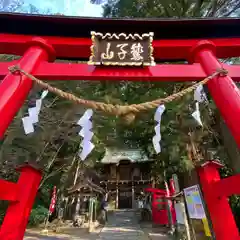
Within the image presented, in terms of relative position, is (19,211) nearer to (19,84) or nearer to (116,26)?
(19,84)

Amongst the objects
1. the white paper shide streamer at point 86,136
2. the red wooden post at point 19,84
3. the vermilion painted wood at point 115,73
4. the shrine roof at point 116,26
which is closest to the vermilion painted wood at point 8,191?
the red wooden post at point 19,84

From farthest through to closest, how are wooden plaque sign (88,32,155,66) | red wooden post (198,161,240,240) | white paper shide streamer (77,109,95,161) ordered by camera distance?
1. white paper shide streamer (77,109,95,161)
2. wooden plaque sign (88,32,155,66)
3. red wooden post (198,161,240,240)

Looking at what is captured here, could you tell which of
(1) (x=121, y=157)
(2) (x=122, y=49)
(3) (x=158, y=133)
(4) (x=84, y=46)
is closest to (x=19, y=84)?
(4) (x=84, y=46)

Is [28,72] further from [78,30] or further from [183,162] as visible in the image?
[183,162]

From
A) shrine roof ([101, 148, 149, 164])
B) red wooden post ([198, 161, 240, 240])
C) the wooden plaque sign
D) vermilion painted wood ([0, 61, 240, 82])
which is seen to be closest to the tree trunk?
red wooden post ([198, 161, 240, 240])

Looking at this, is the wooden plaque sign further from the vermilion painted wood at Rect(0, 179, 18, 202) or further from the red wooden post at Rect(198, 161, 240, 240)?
the vermilion painted wood at Rect(0, 179, 18, 202)

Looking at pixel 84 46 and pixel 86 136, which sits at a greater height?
pixel 84 46

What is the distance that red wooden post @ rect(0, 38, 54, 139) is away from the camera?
9.50ft

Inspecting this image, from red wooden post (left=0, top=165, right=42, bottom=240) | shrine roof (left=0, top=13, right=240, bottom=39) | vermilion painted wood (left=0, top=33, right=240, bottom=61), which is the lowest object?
red wooden post (left=0, top=165, right=42, bottom=240)

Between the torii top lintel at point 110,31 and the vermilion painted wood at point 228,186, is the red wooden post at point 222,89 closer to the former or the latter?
the torii top lintel at point 110,31

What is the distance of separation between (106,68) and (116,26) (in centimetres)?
82

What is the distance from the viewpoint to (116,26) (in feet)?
13.0

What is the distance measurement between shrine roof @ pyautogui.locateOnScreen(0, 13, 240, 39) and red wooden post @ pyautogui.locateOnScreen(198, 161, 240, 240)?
2040mm

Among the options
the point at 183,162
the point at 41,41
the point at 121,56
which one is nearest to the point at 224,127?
the point at 183,162
